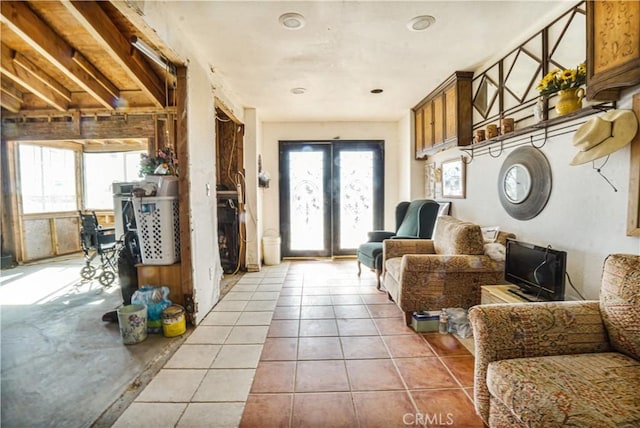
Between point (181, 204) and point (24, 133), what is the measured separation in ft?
14.1

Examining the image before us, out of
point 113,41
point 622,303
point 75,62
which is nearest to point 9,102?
point 75,62

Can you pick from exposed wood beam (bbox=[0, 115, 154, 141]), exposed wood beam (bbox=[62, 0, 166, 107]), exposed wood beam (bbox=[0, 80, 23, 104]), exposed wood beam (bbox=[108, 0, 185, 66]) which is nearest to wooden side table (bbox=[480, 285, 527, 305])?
exposed wood beam (bbox=[108, 0, 185, 66])

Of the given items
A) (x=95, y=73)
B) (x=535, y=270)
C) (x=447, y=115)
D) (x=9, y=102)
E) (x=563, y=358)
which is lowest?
(x=563, y=358)

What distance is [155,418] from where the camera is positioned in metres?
1.56

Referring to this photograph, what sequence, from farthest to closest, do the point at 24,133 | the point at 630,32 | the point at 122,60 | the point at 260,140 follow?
the point at 260,140, the point at 24,133, the point at 122,60, the point at 630,32

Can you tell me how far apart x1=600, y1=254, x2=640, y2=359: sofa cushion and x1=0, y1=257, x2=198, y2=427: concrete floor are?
244 cm

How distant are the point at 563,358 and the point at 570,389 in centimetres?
27

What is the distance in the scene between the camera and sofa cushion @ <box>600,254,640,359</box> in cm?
129

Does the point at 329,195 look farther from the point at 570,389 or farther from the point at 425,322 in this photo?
the point at 570,389

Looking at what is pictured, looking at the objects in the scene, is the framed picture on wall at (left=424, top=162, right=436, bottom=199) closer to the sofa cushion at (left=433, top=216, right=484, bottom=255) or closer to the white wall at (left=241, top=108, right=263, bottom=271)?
the sofa cushion at (left=433, top=216, right=484, bottom=255)

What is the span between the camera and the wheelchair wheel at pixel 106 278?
383 cm

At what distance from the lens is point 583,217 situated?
6.63 feet

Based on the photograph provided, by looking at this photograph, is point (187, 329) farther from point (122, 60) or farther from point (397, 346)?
point (122, 60)

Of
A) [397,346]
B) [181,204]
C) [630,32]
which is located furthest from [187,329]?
[630,32]
